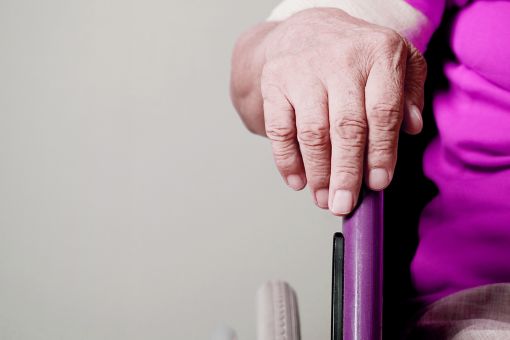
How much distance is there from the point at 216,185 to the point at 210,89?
19cm

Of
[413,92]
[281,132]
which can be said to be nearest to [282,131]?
[281,132]

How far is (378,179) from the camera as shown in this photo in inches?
13.9

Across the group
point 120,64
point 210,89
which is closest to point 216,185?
point 210,89

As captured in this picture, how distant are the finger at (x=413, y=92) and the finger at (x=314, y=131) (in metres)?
0.06

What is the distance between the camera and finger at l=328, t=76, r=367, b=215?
1.12 ft

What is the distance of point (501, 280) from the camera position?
0.51 meters

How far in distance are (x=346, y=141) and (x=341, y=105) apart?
0.02 meters

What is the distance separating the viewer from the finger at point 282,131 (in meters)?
0.37

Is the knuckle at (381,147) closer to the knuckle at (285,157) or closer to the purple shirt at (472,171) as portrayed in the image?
the knuckle at (285,157)

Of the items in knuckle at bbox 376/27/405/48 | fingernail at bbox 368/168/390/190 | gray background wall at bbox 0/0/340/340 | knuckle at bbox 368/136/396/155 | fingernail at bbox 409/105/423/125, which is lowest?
gray background wall at bbox 0/0/340/340

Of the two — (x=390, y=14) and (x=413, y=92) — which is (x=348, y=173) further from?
(x=390, y=14)

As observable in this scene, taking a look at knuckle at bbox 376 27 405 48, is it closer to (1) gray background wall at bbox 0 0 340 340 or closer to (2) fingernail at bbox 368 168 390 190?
(2) fingernail at bbox 368 168 390 190

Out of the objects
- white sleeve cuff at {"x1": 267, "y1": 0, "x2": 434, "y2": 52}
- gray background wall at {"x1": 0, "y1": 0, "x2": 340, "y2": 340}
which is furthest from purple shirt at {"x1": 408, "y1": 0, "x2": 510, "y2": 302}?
gray background wall at {"x1": 0, "y1": 0, "x2": 340, "y2": 340}

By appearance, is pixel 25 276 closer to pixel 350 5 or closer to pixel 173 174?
pixel 173 174
